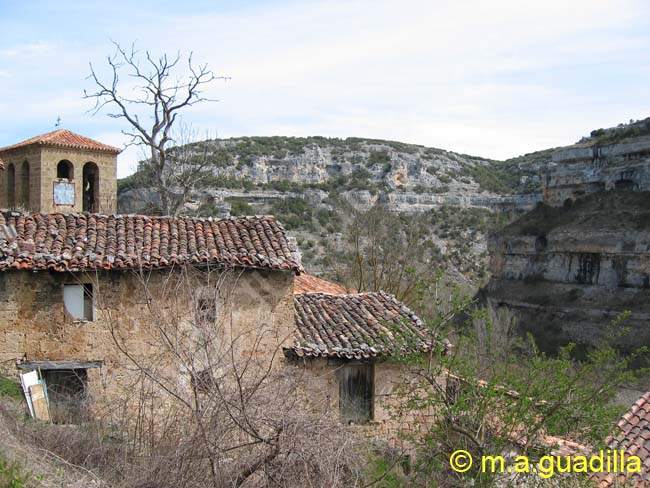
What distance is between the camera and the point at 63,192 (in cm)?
2091

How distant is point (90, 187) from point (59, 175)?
4.31 feet

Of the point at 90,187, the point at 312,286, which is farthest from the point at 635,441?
the point at 90,187

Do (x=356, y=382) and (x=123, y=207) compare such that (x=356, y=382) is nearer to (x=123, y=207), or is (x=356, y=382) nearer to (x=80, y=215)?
(x=80, y=215)

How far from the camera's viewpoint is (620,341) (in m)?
33.4

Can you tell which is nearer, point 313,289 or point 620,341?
point 313,289

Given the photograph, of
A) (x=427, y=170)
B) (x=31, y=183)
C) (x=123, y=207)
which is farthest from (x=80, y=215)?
(x=427, y=170)

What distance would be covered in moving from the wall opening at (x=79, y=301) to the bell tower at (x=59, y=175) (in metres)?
10.7

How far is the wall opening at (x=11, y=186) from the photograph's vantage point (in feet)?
71.6

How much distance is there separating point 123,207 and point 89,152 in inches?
697

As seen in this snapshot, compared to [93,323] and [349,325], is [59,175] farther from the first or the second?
[349,325]

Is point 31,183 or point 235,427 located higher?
point 31,183

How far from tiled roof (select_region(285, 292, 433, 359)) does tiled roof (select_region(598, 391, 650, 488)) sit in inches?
129

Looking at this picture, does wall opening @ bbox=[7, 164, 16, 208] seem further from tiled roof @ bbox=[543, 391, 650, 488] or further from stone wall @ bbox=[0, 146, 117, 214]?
tiled roof @ bbox=[543, 391, 650, 488]

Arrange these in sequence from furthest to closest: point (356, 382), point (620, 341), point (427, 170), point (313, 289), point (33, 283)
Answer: point (427, 170) → point (620, 341) → point (313, 289) → point (356, 382) → point (33, 283)
